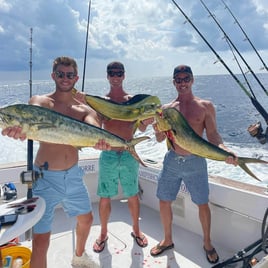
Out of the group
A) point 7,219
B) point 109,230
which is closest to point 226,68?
point 109,230

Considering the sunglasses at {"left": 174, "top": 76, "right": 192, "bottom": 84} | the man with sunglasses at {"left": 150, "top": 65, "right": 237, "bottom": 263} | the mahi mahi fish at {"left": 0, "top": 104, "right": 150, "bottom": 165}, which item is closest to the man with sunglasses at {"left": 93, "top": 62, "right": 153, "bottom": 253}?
the man with sunglasses at {"left": 150, "top": 65, "right": 237, "bottom": 263}

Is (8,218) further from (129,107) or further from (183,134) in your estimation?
(183,134)

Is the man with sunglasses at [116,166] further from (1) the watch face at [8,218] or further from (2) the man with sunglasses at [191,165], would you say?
(1) the watch face at [8,218]

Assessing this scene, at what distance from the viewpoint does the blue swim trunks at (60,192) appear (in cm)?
210

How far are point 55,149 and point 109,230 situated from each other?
1.43 metres

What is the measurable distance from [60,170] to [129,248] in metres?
1.15

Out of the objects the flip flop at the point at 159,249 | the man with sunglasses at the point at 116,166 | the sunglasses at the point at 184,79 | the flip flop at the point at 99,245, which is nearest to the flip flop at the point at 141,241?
the man with sunglasses at the point at 116,166

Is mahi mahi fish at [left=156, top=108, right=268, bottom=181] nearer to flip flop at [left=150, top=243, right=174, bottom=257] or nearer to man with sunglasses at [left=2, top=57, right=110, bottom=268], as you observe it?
man with sunglasses at [left=2, top=57, right=110, bottom=268]

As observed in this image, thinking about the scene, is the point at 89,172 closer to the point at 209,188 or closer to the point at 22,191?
the point at 22,191

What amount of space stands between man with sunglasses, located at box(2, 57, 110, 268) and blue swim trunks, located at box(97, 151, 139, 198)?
1.82 ft

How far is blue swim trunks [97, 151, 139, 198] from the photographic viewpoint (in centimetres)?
282

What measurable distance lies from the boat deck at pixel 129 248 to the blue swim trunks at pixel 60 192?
2.20 feet

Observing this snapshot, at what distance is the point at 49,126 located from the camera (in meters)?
1.83

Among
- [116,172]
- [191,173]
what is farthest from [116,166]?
[191,173]
